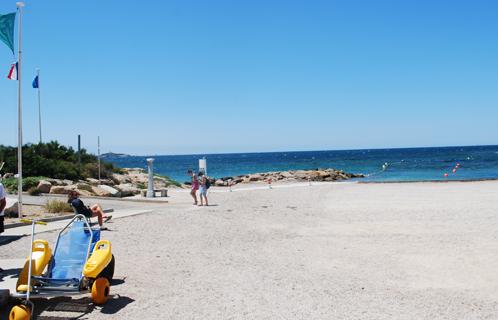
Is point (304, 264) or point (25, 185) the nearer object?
point (304, 264)

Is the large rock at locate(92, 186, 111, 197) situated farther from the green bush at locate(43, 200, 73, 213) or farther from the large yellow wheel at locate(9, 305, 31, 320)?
the large yellow wheel at locate(9, 305, 31, 320)

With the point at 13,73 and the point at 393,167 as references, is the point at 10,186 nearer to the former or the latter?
the point at 13,73

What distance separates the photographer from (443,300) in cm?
667

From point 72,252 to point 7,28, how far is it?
32.4 feet

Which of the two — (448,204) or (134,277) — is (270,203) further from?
(134,277)

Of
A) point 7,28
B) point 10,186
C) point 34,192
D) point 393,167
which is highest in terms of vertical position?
point 7,28

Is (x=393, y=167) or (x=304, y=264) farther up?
(x=304, y=264)

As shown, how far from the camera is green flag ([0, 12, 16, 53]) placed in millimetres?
14227

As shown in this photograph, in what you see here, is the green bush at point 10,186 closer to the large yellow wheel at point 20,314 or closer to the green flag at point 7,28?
the green flag at point 7,28

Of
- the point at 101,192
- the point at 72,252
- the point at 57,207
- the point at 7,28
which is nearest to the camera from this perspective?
the point at 72,252

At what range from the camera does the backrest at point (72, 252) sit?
6699mm

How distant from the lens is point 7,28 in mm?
14312

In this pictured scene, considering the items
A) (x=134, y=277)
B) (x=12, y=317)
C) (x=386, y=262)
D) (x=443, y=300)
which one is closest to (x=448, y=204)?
(x=386, y=262)

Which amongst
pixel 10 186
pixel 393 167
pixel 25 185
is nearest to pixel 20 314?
pixel 25 185
